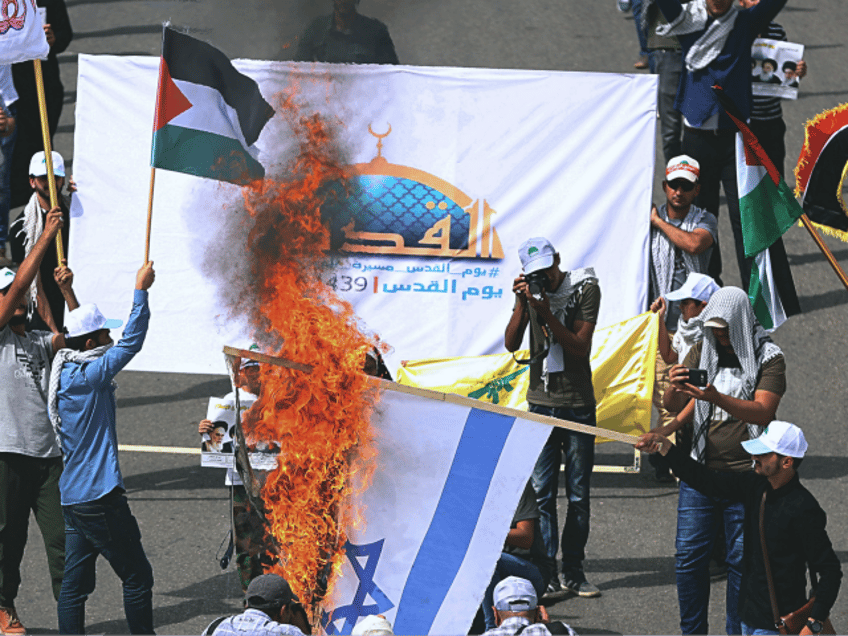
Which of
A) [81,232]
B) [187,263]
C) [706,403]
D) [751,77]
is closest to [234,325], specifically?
[187,263]

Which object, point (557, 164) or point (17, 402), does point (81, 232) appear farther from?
point (557, 164)

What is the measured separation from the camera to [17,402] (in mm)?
7008

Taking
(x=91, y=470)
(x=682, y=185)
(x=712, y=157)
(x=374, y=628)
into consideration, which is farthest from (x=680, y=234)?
(x=374, y=628)

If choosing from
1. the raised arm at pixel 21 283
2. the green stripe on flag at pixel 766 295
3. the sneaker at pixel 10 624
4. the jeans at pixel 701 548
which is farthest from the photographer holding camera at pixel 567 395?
the sneaker at pixel 10 624

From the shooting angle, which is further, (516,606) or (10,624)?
(10,624)

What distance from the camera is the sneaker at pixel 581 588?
7.50 meters

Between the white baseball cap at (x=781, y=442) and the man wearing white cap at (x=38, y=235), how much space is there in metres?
4.61

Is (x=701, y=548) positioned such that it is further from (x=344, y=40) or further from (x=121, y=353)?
(x=344, y=40)

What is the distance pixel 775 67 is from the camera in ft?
33.0

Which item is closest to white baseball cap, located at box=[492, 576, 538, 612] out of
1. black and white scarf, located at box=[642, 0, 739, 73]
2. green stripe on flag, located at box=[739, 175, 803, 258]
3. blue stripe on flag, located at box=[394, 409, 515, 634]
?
blue stripe on flag, located at box=[394, 409, 515, 634]

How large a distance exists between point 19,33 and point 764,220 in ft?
16.3

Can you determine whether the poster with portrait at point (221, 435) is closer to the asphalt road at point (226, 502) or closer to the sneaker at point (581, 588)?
the asphalt road at point (226, 502)

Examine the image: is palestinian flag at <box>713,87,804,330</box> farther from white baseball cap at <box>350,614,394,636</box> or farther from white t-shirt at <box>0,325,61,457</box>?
white t-shirt at <box>0,325,61,457</box>

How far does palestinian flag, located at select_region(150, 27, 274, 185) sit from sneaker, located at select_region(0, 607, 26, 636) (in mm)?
2729
